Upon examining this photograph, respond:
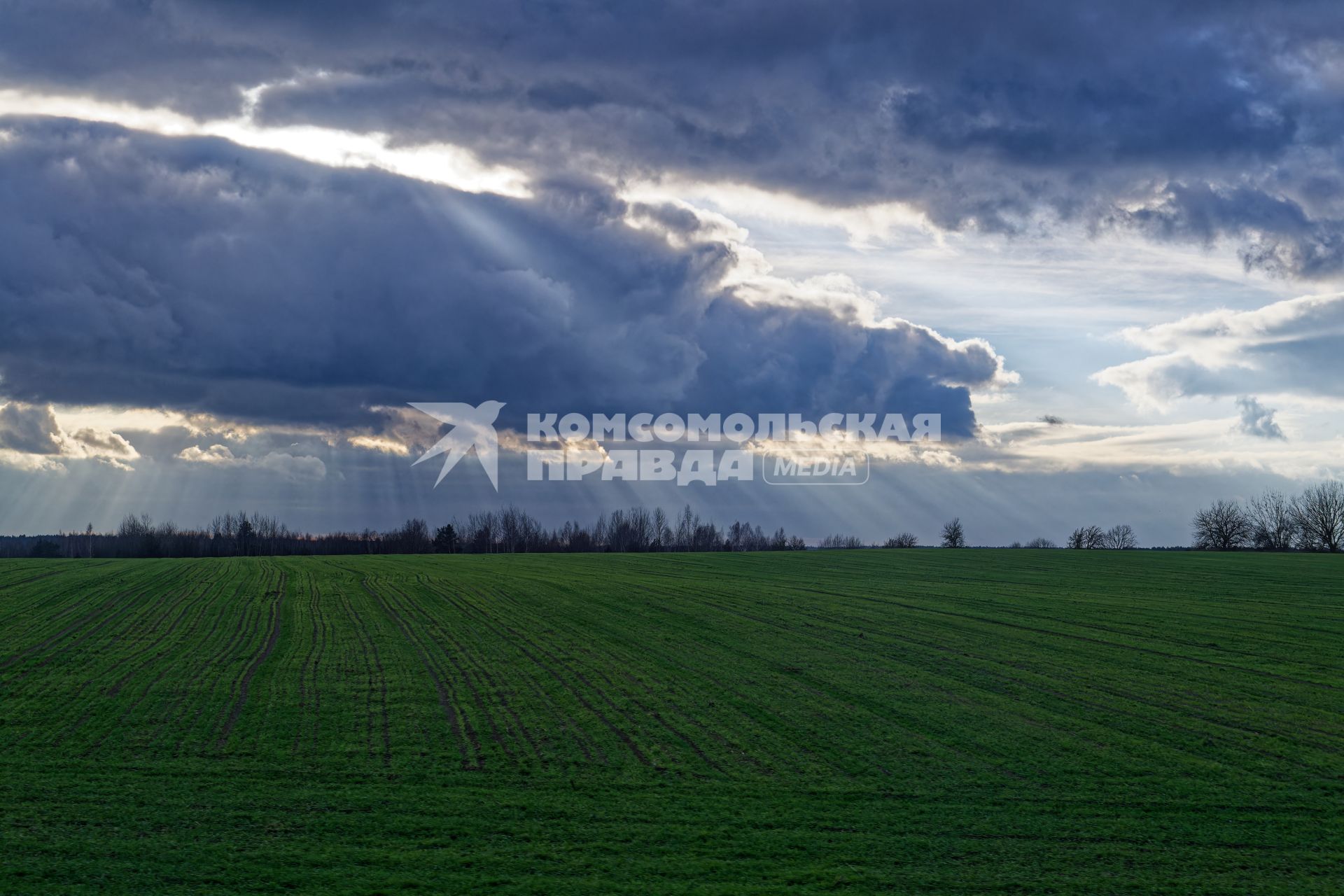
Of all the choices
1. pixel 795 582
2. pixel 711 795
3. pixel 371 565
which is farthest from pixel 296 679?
pixel 371 565

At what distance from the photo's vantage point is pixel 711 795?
656 inches

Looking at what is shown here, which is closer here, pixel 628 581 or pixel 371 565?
pixel 628 581

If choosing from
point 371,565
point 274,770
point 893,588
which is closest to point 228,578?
point 371,565

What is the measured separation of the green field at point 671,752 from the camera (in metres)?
13.5

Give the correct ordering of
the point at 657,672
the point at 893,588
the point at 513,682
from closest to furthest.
Answer: the point at 513,682 → the point at 657,672 → the point at 893,588

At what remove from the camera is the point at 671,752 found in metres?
19.3

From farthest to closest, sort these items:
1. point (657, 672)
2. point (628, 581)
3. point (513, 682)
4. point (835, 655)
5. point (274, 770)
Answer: point (628, 581), point (835, 655), point (657, 672), point (513, 682), point (274, 770)

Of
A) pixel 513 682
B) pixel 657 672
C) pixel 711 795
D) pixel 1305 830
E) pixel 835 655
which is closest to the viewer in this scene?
pixel 1305 830

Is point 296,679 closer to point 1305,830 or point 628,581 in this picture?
point 1305,830

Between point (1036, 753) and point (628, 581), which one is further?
point (628, 581)

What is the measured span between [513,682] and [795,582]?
36615 mm

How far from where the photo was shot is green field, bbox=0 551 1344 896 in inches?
532

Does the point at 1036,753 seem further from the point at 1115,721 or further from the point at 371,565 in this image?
the point at 371,565

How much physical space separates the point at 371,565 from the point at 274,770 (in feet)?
204
